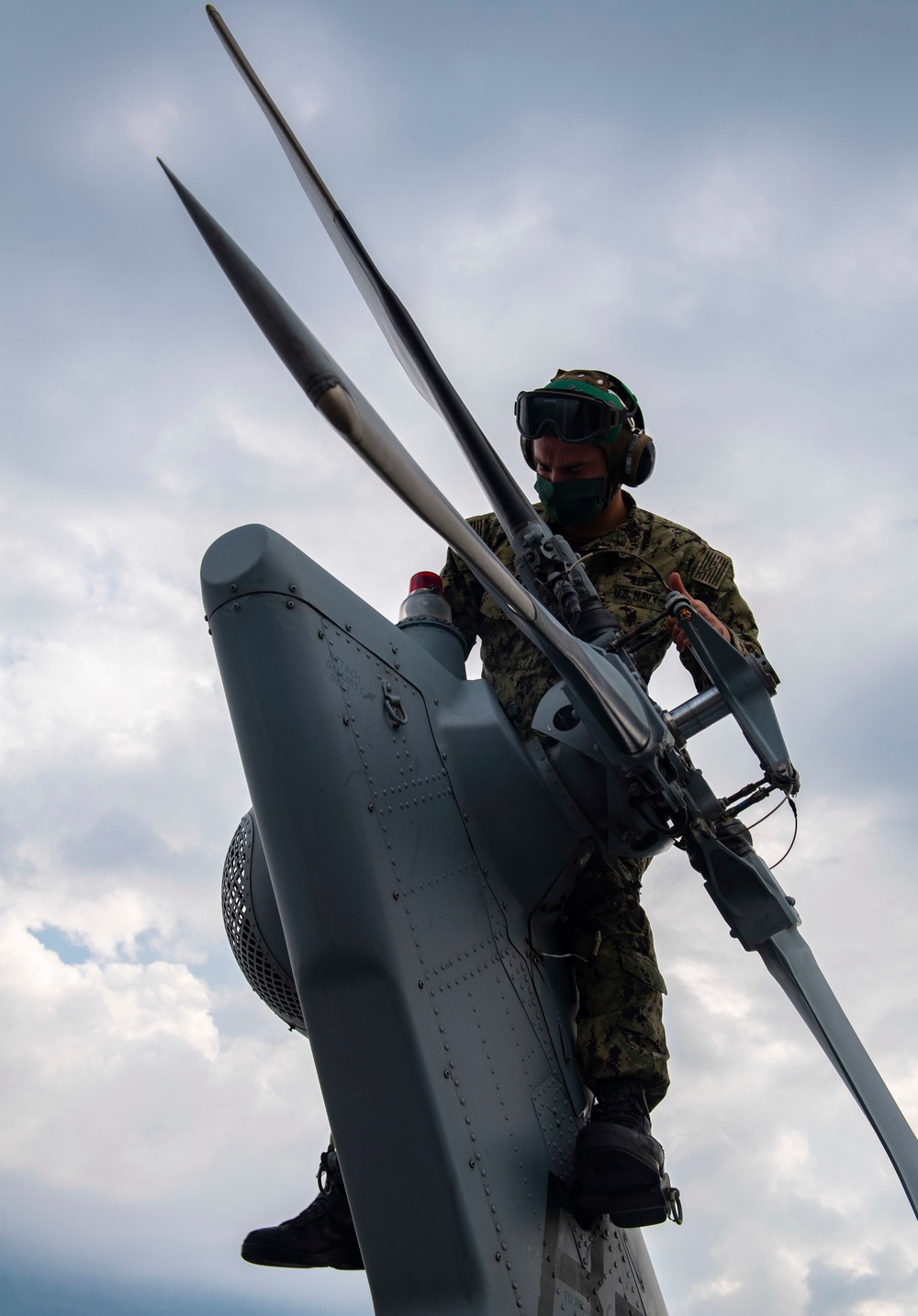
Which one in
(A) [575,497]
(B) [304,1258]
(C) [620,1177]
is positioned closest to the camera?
(C) [620,1177]

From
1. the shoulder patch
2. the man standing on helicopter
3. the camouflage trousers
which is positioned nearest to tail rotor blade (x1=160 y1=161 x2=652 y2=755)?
the man standing on helicopter

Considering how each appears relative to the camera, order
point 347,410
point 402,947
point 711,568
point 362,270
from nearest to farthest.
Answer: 1. point 347,410
2. point 402,947
3. point 362,270
4. point 711,568

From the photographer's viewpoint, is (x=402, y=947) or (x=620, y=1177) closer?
(x=402, y=947)

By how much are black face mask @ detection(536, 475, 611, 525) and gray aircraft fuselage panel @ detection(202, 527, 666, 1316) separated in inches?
57.5

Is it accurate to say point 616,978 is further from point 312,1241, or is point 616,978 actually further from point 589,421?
point 589,421

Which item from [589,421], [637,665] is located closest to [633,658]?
[637,665]

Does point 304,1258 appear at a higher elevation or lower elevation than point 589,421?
lower

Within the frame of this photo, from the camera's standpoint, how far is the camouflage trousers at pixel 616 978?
4008 millimetres

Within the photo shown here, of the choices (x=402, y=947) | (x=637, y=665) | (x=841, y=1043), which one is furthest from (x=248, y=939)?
(x=841, y=1043)

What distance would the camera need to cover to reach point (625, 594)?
4855mm

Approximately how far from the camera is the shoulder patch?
4.96m

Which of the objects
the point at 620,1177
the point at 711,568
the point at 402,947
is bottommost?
the point at 620,1177

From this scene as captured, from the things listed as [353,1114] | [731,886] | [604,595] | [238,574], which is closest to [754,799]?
[731,886]

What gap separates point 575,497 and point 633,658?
933 mm
